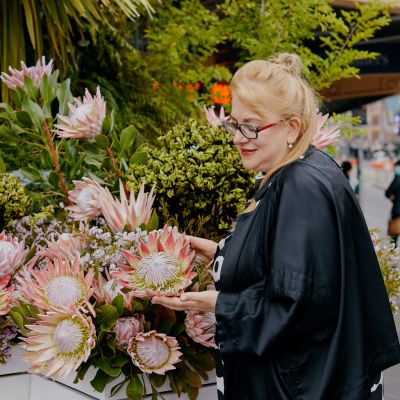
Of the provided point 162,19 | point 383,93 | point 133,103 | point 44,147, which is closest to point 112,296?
point 44,147

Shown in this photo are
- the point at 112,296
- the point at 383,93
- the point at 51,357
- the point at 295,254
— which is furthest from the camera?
the point at 383,93

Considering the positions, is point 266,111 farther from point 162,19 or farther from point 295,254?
point 162,19

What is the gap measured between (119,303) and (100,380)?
0.77 ft

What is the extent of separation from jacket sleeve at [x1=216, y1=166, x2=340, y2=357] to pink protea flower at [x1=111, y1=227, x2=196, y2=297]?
246mm

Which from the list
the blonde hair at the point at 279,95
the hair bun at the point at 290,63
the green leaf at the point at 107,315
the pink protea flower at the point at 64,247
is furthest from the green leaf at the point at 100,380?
the hair bun at the point at 290,63

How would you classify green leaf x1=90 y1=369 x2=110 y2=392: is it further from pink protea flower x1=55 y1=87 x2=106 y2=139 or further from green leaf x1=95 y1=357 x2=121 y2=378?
pink protea flower x1=55 y1=87 x2=106 y2=139

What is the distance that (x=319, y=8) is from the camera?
4.55 metres

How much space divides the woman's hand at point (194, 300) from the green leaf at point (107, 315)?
0.53 feet

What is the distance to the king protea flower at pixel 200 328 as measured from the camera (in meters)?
1.87

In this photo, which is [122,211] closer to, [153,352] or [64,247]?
[64,247]

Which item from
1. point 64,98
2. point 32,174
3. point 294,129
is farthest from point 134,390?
point 64,98

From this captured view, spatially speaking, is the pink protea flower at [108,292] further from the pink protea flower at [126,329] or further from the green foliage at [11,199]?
the green foliage at [11,199]

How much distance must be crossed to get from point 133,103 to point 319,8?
189 cm

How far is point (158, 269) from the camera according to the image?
1.72 meters
